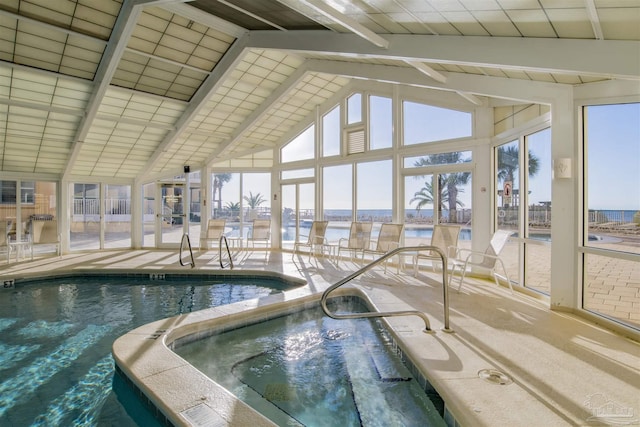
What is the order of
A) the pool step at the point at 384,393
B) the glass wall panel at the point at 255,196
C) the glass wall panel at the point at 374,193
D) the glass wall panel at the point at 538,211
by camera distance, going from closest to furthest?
the pool step at the point at 384,393, the glass wall panel at the point at 538,211, the glass wall panel at the point at 374,193, the glass wall panel at the point at 255,196

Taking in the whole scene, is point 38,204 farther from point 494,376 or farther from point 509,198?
point 509,198

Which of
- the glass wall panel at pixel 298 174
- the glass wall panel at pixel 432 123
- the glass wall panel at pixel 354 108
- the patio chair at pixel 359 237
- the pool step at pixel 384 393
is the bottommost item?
the pool step at pixel 384 393

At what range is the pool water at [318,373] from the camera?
2520 mm

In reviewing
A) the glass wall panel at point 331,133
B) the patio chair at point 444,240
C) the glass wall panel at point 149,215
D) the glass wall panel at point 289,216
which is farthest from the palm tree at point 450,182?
the glass wall panel at point 149,215

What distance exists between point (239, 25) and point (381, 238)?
4845 millimetres

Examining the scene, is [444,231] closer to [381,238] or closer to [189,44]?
[381,238]

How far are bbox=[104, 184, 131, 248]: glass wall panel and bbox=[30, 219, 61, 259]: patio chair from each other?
68.8 inches

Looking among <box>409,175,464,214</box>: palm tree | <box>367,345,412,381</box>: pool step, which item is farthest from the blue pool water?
<box>409,175,464,214</box>: palm tree

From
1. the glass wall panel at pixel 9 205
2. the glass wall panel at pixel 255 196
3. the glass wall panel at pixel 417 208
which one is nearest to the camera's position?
the glass wall panel at pixel 417 208

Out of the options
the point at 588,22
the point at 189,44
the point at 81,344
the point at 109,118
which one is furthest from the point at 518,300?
the point at 109,118

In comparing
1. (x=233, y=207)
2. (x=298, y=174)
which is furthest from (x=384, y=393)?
(x=233, y=207)

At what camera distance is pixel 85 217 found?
10289mm

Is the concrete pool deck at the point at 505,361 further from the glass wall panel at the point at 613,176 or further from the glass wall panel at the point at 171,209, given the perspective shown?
the glass wall panel at the point at 171,209

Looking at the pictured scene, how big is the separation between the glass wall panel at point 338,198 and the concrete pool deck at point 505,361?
4.12m
